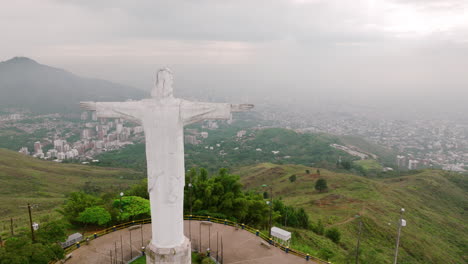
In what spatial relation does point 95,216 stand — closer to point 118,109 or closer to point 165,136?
point 118,109

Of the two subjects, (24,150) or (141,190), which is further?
(24,150)

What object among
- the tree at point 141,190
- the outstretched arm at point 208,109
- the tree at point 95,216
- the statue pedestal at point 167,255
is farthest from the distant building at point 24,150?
the outstretched arm at point 208,109

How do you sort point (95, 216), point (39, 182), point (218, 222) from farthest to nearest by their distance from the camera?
point (39, 182) < point (218, 222) < point (95, 216)

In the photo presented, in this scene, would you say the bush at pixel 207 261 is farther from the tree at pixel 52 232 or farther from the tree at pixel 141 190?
the tree at pixel 141 190

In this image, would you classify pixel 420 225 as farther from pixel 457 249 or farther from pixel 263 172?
pixel 263 172

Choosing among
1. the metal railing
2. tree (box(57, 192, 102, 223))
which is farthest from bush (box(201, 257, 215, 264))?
tree (box(57, 192, 102, 223))

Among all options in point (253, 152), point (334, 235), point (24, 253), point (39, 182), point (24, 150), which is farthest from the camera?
point (253, 152)

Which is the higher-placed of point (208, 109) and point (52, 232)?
point (208, 109)

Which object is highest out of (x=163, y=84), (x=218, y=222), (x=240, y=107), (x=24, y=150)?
(x=163, y=84)

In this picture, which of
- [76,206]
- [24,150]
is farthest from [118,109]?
[24,150]

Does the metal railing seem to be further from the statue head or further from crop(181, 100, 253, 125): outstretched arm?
the statue head
